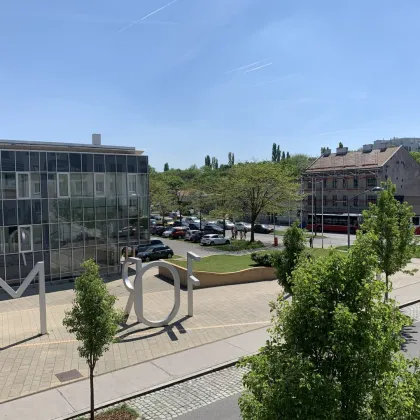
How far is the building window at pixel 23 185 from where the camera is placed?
25141mm

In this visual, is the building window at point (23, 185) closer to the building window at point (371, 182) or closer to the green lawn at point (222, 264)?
the green lawn at point (222, 264)

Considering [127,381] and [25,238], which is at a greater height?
[25,238]

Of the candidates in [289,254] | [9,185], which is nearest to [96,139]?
[9,185]

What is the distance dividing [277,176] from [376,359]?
3865cm

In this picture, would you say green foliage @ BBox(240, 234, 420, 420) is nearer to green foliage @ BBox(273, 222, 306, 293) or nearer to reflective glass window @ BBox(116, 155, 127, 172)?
green foliage @ BBox(273, 222, 306, 293)

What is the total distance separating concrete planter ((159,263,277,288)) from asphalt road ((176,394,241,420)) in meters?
13.7

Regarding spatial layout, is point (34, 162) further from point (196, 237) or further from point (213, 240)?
point (196, 237)

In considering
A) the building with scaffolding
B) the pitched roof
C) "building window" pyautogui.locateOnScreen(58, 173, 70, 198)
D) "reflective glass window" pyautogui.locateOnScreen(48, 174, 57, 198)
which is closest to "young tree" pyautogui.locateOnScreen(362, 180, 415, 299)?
"building window" pyautogui.locateOnScreen(58, 173, 70, 198)

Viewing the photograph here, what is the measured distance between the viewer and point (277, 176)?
4325 cm

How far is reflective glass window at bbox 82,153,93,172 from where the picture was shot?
90.3 ft

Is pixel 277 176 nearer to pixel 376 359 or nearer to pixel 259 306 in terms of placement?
pixel 259 306

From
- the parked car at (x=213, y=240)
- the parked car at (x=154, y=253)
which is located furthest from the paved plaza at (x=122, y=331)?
the parked car at (x=213, y=240)

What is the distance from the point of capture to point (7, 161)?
80.8 feet

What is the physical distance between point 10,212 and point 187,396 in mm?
18535
